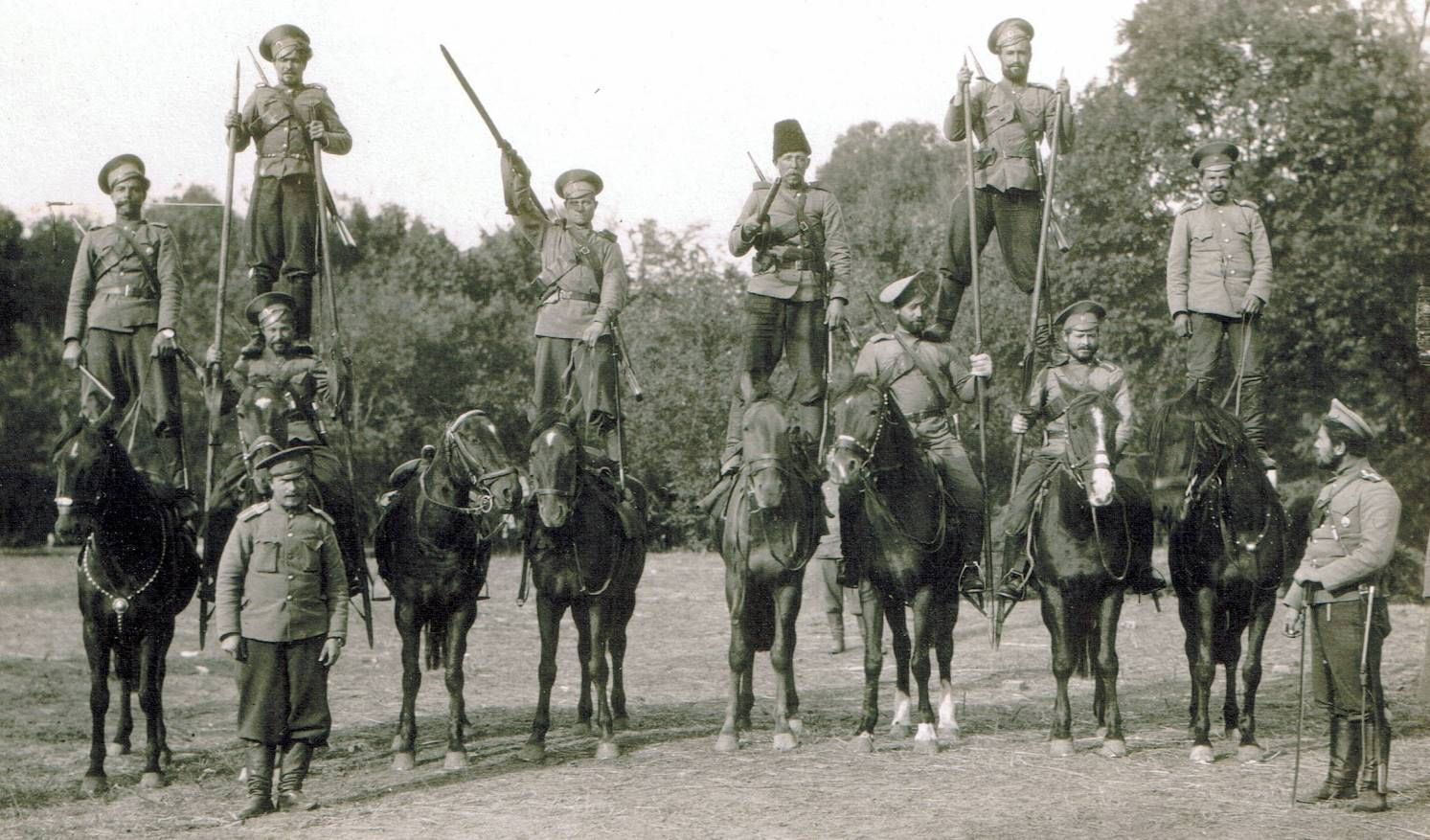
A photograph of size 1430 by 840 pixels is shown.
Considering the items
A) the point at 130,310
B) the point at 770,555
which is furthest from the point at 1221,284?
the point at 130,310

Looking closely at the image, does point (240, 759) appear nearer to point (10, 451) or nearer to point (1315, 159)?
point (1315, 159)

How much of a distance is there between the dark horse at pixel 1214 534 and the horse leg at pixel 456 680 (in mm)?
5012

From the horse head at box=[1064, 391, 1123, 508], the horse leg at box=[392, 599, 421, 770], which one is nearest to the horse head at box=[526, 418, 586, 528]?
the horse leg at box=[392, 599, 421, 770]

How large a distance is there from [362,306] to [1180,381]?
2664 centimetres

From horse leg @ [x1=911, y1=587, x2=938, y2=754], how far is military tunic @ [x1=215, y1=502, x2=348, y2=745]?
419cm

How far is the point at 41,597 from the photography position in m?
27.6

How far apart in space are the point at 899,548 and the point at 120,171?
693 cm

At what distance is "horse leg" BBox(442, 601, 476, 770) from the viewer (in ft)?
35.8

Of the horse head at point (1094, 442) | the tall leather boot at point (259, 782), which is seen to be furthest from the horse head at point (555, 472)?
the horse head at point (1094, 442)

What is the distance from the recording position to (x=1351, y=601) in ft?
30.4

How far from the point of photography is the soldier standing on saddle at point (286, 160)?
1246 cm

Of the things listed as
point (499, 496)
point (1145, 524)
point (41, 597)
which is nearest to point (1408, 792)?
point (1145, 524)

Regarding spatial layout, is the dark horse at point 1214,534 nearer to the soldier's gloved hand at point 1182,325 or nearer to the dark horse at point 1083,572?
the dark horse at point 1083,572

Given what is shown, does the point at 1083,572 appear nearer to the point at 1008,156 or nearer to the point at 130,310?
the point at 1008,156
